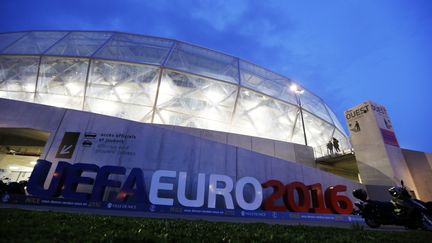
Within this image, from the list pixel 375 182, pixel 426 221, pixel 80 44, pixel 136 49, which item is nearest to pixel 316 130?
pixel 375 182

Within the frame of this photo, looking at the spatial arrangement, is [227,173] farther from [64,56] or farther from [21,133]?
[64,56]

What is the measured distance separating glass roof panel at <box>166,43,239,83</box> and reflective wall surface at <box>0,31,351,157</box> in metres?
0.13

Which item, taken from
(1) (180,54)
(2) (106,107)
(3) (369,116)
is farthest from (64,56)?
(3) (369,116)

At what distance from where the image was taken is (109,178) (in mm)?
15031

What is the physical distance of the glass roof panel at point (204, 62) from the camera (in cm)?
2709

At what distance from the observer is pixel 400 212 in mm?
9375

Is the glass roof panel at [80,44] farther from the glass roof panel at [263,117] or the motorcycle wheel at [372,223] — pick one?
the motorcycle wheel at [372,223]

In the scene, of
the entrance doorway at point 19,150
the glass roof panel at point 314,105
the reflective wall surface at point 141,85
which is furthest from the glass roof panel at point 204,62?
the entrance doorway at point 19,150

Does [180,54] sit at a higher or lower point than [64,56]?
higher

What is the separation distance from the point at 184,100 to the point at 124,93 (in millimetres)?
6606

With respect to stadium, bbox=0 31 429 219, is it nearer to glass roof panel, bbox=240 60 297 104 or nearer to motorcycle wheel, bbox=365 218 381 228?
glass roof panel, bbox=240 60 297 104

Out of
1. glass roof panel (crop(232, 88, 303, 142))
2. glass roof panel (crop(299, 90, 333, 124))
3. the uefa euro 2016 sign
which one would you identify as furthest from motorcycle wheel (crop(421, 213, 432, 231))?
glass roof panel (crop(299, 90, 333, 124))

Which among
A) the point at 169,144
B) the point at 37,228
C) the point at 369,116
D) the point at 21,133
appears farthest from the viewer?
the point at 369,116

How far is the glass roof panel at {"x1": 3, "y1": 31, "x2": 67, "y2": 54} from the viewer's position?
1021 inches
